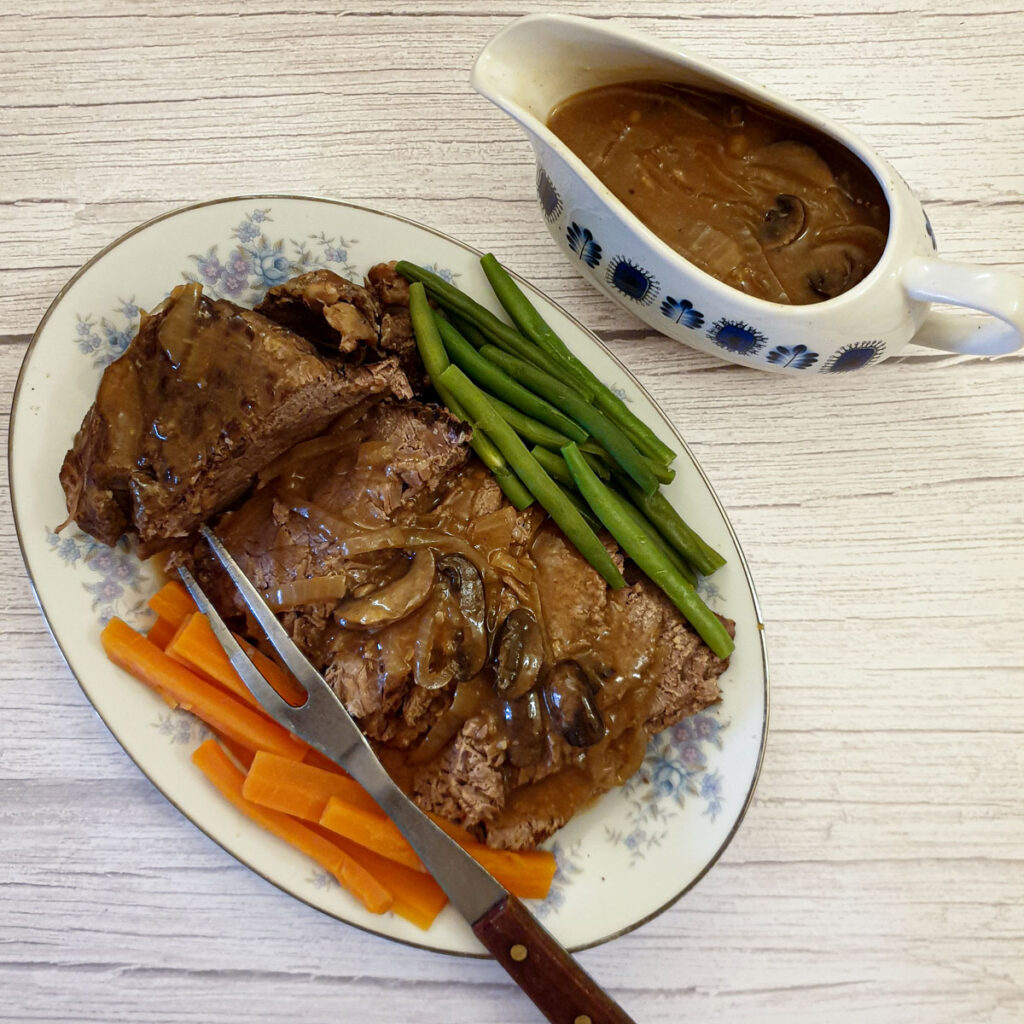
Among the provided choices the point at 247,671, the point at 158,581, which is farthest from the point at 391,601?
the point at 158,581

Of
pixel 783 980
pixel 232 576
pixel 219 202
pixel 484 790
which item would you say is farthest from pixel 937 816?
pixel 219 202

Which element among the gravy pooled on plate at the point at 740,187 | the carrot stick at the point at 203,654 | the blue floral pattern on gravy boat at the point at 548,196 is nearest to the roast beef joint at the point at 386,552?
the carrot stick at the point at 203,654

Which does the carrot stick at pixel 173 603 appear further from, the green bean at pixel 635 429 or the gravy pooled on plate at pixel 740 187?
the gravy pooled on plate at pixel 740 187

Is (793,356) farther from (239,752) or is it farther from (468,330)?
(239,752)

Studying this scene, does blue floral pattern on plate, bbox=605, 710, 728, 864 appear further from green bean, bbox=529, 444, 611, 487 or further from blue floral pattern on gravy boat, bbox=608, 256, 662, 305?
blue floral pattern on gravy boat, bbox=608, 256, 662, 305

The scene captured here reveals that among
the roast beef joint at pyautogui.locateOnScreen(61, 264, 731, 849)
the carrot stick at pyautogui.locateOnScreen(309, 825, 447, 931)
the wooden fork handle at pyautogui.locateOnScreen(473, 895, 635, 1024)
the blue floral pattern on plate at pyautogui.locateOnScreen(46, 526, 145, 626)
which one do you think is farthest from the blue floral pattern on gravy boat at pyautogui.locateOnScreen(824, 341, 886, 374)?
the blue floral pattern on plate at pyautogui.locateOnScreen(46, 526, 145, 626)

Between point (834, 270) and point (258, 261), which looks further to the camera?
point (258, 261)

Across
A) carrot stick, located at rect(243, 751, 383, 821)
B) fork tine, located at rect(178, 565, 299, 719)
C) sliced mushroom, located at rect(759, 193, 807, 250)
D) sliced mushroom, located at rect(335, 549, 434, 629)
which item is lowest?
carrot stick, located at rect(243, 751, 383, 821)
